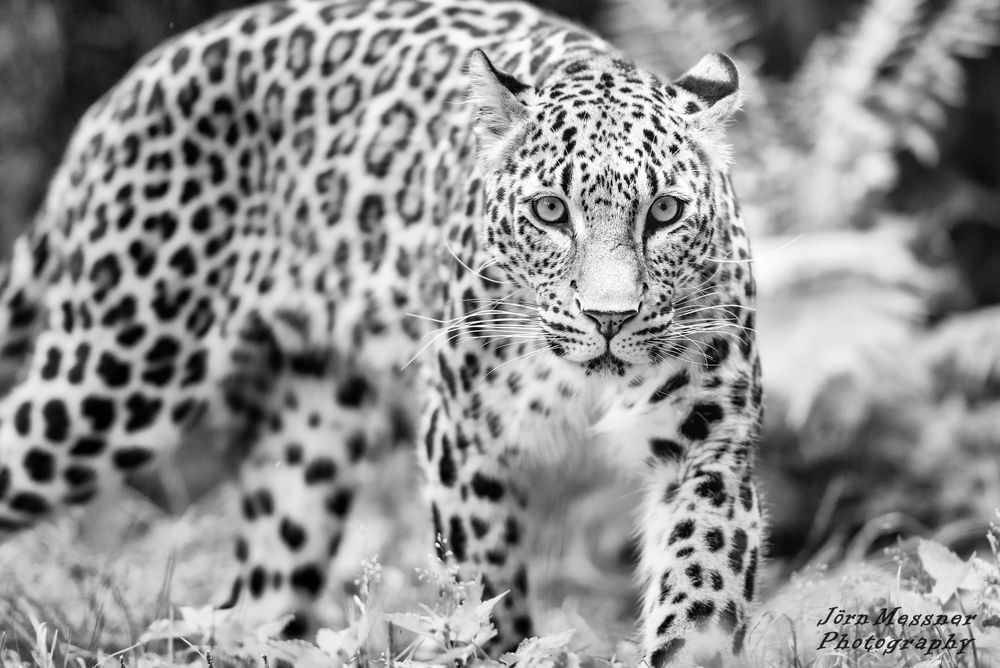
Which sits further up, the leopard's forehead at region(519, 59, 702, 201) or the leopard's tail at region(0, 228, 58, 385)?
the leopard's forehead at region(519, 59, 702, 201)

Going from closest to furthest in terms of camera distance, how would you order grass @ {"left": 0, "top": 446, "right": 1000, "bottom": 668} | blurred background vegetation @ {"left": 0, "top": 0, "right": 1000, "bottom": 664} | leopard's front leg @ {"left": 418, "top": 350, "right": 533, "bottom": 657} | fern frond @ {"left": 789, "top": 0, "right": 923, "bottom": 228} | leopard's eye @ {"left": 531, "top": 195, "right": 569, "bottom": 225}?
grass @ {"left": 0, "top": 446, "right": 1000, "bottom": 668}
leopard's eye @ {"left": 531, "top": 195, "right": 569, "bottom": 225}
leopard's front leg @ {"left": 418, "top": 350, "right": 533, "bottom": 657}
blurred background vegetation @ {"left": 0, "top": 0, "right": 1000, "bottom": 664}
fern frond @ {"left": 789, "top": 0, "right": 923, "bottom": 228}

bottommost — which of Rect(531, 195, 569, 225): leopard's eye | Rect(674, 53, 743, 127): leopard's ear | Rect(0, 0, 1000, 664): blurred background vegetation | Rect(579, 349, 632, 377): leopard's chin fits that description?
Rect(0, 0, 1000, 664): blurred background vegetation

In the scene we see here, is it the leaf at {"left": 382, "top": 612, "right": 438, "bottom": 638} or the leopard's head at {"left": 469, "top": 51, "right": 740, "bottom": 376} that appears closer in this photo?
the leaf at {"left": 382, "top": 612, "right": 438, "bottom": 638}

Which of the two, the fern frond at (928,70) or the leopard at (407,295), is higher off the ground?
the leopard at (407,295)

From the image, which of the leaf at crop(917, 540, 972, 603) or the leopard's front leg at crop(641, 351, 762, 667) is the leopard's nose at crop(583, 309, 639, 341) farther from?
the leaf at crop(917, 540, 972, 603)

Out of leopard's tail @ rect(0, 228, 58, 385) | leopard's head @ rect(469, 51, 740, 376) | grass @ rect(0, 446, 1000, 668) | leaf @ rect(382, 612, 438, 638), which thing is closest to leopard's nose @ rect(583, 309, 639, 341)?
leopard's head @ rect(469, 51, 740, 376)

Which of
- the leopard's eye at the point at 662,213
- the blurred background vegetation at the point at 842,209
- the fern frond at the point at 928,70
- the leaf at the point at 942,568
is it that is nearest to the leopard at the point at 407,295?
the leopard's eye at the point at 662,213

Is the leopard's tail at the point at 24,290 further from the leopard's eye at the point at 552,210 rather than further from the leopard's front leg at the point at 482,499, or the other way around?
the leopard's eye at the point at 552,210

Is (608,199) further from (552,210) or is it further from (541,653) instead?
(541,653)

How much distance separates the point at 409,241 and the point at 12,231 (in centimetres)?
607

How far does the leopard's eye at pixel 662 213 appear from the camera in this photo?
163 inches

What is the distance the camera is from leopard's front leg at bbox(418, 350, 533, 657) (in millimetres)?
4785

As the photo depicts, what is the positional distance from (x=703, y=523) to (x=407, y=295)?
1.91 meters

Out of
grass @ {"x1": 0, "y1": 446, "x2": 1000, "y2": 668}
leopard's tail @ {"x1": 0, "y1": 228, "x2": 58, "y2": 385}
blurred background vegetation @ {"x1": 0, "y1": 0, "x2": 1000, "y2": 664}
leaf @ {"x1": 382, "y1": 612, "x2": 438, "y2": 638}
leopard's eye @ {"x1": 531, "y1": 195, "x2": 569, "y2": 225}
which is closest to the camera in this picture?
leaf @ {"x1": 382, "y1": 612, "x2": 438, "y2": 638}
